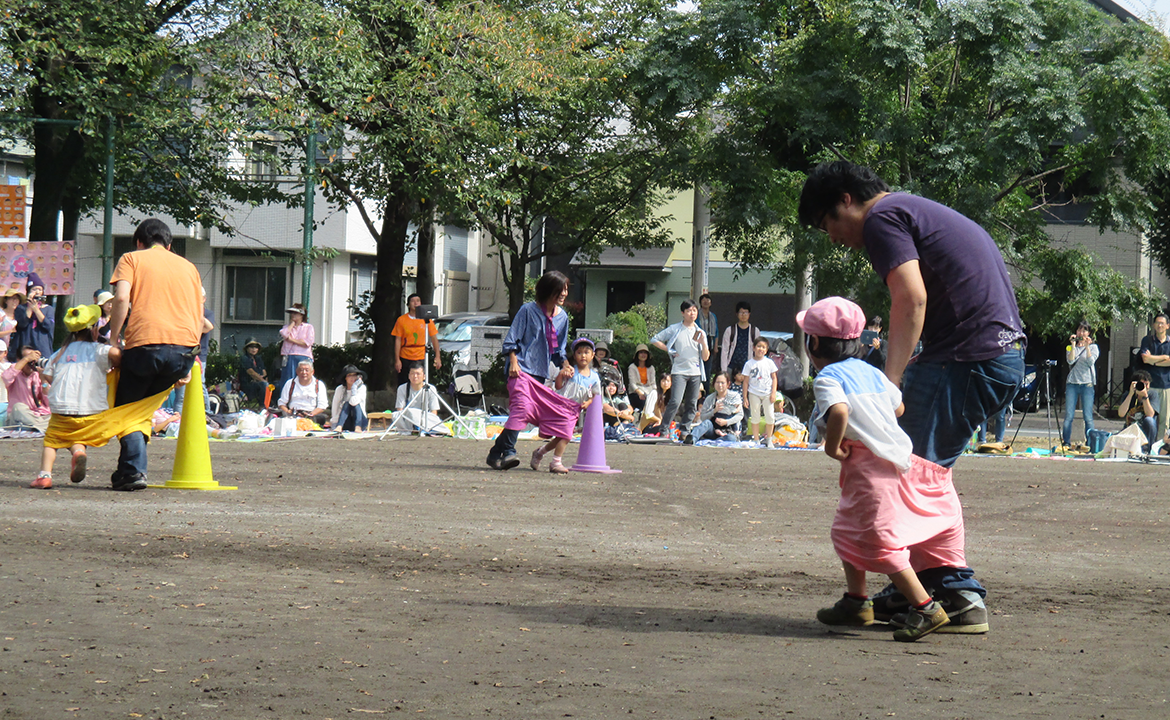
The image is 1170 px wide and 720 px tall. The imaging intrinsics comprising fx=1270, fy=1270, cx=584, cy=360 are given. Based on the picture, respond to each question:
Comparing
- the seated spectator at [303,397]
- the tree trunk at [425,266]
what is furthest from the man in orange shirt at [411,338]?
the tree trunk at [425,266]

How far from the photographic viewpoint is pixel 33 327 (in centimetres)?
1612

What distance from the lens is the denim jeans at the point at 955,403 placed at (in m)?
4.68

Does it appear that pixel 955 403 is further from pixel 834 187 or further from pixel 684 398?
pixel 684 398

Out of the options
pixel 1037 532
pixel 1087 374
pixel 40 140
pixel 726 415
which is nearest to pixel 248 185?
pixel 40 140

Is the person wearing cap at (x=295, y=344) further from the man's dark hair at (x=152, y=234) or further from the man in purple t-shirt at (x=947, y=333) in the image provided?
the man in purple t-shirt at (x=947, y=333)

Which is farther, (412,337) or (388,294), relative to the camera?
(388,294)

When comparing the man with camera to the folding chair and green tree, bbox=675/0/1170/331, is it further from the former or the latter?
the folding chair

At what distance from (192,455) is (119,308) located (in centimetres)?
127

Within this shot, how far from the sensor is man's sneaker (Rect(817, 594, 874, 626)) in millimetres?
4793

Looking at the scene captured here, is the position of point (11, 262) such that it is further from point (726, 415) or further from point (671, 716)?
point (671, 716)

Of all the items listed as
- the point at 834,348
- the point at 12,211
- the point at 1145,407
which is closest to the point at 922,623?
the point at 834,348

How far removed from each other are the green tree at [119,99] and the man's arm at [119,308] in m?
10.6

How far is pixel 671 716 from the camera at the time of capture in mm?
3512

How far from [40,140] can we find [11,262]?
4.50m
